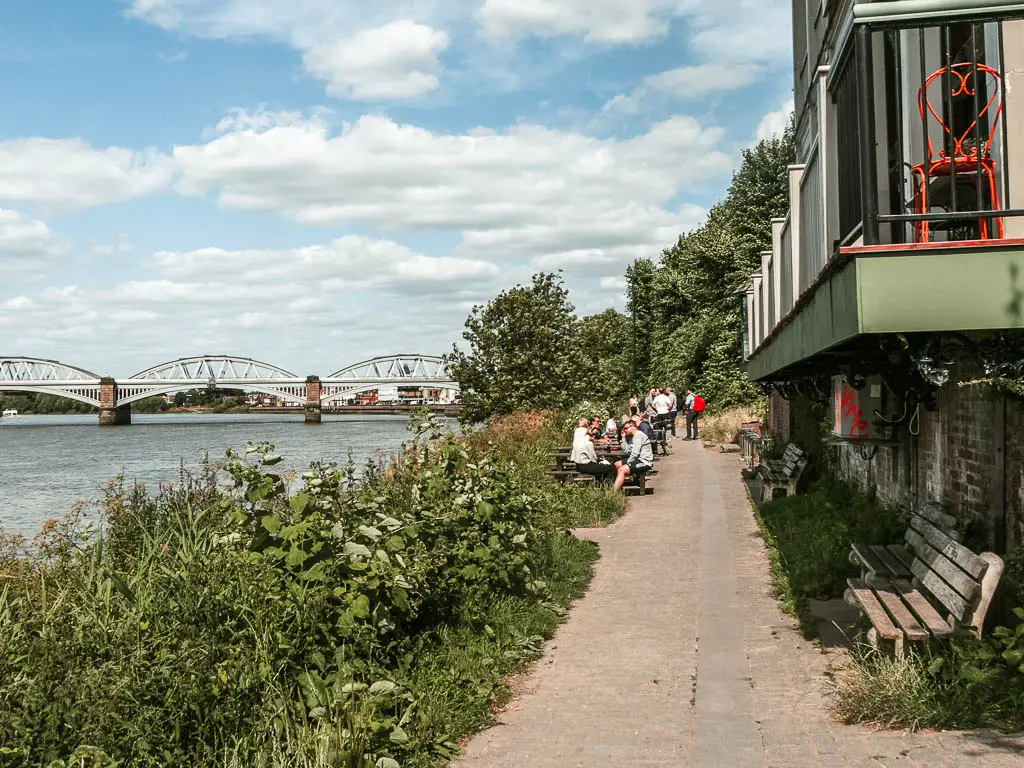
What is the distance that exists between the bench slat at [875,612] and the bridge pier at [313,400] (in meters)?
82.2

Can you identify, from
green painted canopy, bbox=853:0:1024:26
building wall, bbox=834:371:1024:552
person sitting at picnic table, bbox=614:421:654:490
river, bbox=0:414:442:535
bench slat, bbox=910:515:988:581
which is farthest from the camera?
river, bbox=0:414:442:535

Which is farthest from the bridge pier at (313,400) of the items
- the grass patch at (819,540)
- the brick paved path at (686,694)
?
the brick paved path at (686,694)

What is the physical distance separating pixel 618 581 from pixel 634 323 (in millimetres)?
45027

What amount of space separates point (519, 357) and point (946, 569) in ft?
75.1

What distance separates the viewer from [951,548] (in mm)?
5543

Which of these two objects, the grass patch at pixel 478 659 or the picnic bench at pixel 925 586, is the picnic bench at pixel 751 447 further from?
the grass patch at pixel 478 659

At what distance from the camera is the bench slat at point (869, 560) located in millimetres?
6523

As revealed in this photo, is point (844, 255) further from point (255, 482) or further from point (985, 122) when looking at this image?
point (255, 482)

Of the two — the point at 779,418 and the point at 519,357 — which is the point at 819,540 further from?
the point at 519,357

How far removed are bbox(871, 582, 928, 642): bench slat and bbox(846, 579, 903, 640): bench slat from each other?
0.04 m

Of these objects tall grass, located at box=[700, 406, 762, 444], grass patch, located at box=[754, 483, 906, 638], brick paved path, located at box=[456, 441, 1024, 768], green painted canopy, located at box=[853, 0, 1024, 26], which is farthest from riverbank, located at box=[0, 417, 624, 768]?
tall grass, located at box=[700, 406, 762, 444]

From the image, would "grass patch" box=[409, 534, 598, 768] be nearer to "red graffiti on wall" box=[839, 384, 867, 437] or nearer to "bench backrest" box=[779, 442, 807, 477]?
"red graffiti on wall" box=[839, 384, 867, 437]

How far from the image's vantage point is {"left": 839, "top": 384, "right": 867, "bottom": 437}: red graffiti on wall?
8000mm

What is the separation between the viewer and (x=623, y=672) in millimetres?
5953
